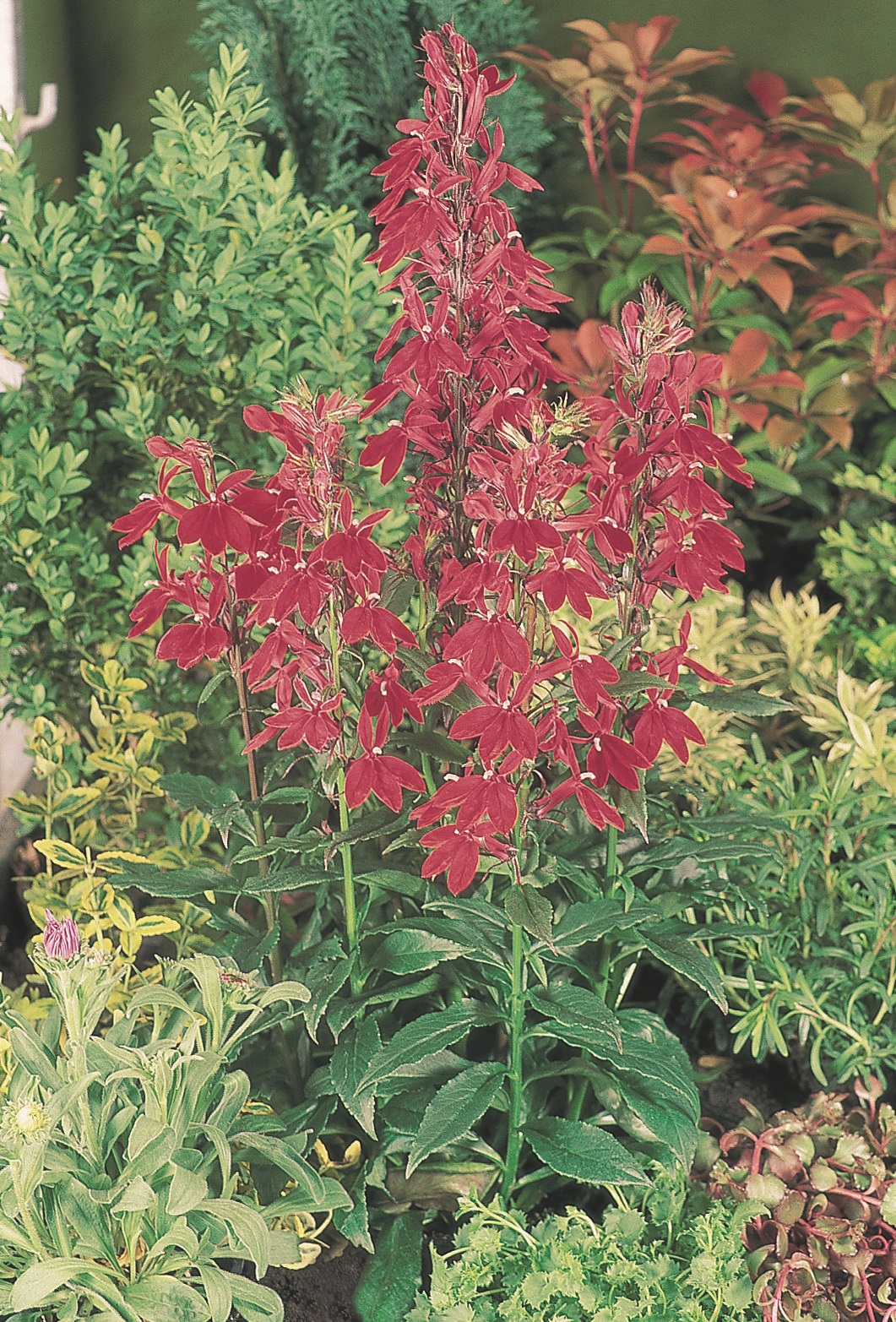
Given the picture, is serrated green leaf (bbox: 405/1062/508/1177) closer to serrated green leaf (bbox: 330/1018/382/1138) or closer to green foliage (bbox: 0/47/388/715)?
serrated green leaf (bbox: 330/1018/382/1138)

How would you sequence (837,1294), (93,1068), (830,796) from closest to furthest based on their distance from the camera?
(93,1068), (837,1294), (830,796)

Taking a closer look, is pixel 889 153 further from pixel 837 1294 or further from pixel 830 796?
pixel 837 1294

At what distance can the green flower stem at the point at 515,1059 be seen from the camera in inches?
49.0

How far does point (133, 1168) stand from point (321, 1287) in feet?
1.39

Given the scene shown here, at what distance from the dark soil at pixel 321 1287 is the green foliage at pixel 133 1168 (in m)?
0.17

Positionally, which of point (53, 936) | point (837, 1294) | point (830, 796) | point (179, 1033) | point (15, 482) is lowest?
point (837, 1294)

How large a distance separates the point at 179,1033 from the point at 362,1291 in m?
0.35

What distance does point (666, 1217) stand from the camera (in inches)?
54.1

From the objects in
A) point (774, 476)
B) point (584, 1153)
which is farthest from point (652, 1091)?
point (774, 476)

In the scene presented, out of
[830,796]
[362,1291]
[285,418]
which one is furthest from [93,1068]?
[830,796]

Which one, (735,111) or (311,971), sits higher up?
(735,111)

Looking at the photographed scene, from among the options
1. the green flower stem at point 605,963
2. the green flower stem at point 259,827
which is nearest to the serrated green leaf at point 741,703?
the green flower stem at point 605,963

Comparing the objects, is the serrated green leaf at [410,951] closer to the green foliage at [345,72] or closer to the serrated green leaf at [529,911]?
the serrated green leaf at [529,911]

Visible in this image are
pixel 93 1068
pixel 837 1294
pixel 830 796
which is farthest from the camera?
pixel 830 796
